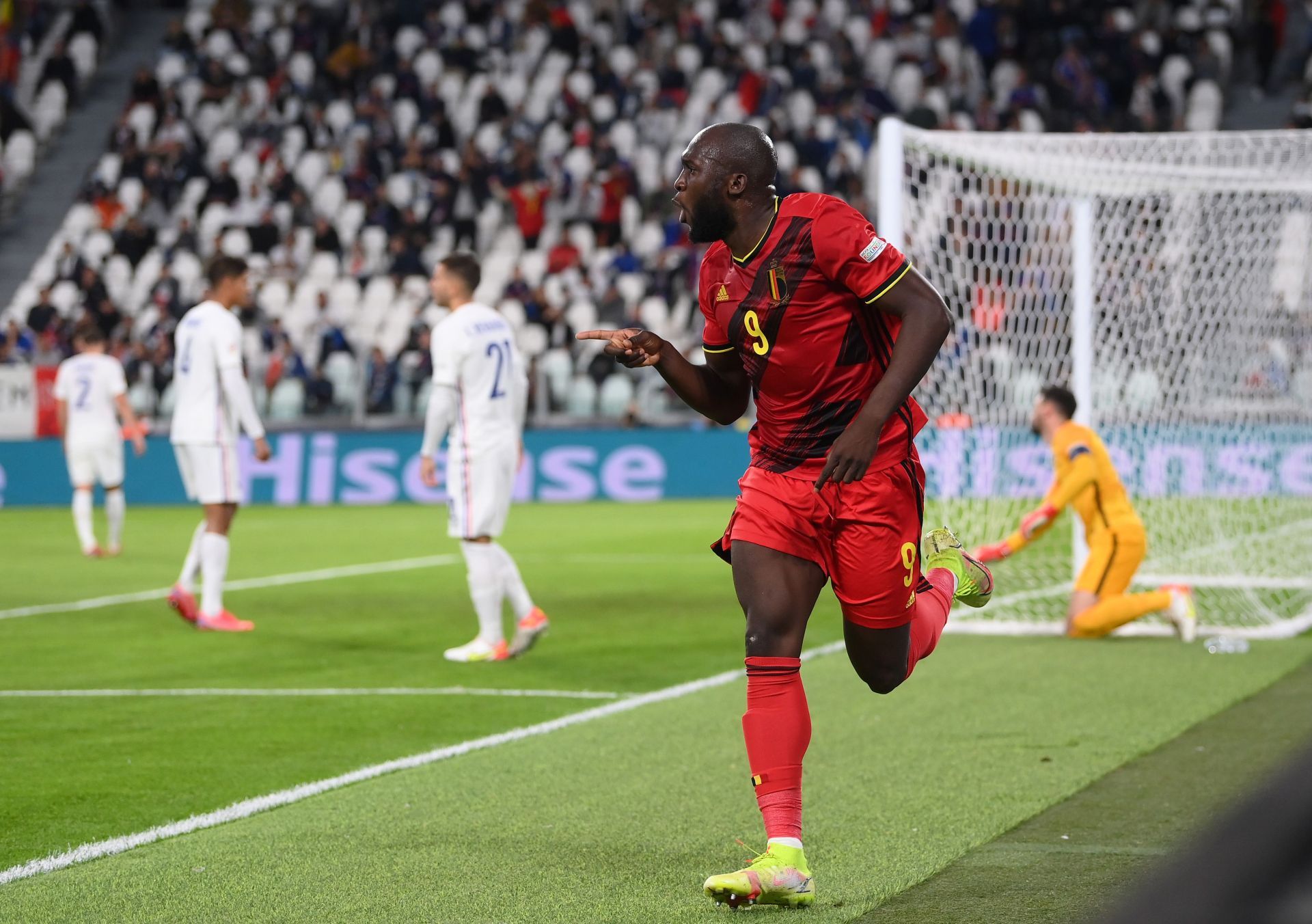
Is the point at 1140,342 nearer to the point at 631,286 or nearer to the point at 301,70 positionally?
the point at 631,286

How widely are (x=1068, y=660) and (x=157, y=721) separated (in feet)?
16.0

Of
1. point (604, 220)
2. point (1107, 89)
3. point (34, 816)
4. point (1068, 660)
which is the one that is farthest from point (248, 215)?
point (34, 816)

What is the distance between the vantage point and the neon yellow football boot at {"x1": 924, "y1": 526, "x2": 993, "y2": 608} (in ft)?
17.6

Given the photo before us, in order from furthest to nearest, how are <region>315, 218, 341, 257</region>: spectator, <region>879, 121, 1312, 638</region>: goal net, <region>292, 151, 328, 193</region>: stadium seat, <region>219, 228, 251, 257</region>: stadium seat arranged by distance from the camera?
<region>292, 151, 328, 193</region>: stadium seat < <region>219, 228, 251, 257</region>: stadium seat < <region>315, 218, 341, 257</region>: spectator < <region>879, 121, 1312, 638</region>: goal net

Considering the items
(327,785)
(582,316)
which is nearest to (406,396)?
(582,316)

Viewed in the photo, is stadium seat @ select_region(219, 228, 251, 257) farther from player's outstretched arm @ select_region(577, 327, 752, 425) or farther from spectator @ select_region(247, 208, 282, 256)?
player's outstretched arm @ select_region(577, 327, 752, 425)

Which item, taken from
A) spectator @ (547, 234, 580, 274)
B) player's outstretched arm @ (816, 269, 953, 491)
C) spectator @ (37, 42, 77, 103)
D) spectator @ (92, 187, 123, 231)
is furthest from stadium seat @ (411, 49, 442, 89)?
player's outstretched arm @ (816, 269, 953, 491)

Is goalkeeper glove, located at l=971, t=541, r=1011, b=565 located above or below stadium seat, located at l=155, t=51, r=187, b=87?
below

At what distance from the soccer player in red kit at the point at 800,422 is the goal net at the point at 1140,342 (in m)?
5.51

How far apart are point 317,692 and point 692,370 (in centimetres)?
419

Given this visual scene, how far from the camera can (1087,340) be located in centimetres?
1127

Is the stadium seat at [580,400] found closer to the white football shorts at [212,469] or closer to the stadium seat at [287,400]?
the stadium seat at [287,400]

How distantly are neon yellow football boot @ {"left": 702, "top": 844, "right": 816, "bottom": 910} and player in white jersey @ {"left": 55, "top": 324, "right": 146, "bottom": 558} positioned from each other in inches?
504

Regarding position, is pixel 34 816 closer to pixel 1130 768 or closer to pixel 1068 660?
pixel 1130 768
